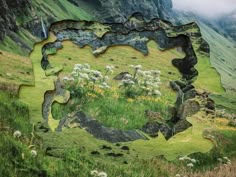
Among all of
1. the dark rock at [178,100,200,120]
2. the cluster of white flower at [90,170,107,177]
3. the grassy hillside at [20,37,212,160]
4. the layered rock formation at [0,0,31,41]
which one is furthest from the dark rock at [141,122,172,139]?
the layered rock formation at [0,0,31,41]

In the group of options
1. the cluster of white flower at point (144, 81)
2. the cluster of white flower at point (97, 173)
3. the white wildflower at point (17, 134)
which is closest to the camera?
the cluster of white flower at point (97, 173)

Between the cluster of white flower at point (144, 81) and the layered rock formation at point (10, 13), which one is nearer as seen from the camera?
the cluster of white flower at point (144, 81)

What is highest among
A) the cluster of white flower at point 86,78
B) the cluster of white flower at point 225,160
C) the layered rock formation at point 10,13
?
the layered rock formation at point 10,13

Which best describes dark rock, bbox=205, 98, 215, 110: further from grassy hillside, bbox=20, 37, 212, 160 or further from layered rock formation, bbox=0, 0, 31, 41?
layered rock formation, bbox=0, 0, 31, 41

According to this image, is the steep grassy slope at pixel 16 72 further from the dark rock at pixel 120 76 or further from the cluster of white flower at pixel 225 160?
the cluster of white flower at pixel 225 160

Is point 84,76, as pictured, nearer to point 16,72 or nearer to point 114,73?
point 114,73

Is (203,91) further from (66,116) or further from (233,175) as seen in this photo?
(66,116)

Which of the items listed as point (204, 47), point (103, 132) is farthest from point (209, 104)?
point (103, 132)

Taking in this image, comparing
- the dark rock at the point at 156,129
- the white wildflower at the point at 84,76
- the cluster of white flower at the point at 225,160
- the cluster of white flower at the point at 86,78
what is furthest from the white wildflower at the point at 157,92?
the cluster of white flower at the point at 225,160

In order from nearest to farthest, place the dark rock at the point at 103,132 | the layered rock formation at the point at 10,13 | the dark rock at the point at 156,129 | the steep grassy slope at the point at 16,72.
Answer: the dark rock at the point at 103,132 → the dark rock at the point at 156,129 → the steep grassy slope at the point at 16,72 → the layered rock formation at the point at 10,13
